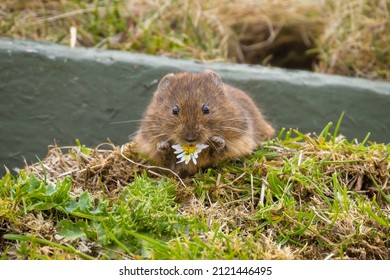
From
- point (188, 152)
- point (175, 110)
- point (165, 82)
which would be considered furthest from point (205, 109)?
point (165, 82)

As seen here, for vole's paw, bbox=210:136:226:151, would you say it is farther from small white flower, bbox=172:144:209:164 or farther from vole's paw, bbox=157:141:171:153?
vole's paw, bbox=157:141:171:153

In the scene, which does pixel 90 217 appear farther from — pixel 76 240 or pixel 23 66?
pixel 23 66

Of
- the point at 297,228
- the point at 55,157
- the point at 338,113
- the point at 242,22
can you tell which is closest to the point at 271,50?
the point at 242,22

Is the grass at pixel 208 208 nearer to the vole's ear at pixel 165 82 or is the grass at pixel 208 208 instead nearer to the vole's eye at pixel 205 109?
the vole's eye at pixel 205 109

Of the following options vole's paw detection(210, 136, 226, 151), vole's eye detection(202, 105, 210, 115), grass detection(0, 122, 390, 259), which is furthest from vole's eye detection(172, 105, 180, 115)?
grass detection(0, 122, 390, 259)

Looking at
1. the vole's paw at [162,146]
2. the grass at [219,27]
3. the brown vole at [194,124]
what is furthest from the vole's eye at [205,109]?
the grass at [219,27]

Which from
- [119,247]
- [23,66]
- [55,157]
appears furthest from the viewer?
[23,66]

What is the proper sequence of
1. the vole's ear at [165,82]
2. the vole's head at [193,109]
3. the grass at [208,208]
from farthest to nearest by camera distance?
the vole's ear at [165,82] → the vole's head at [193,109] → the grass at [208,208]
